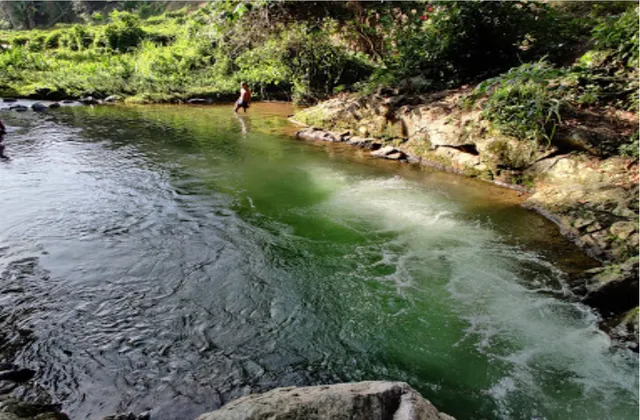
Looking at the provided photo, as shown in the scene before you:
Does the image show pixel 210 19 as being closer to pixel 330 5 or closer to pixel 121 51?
Result: pixel 330 5

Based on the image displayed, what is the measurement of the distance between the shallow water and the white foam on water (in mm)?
21

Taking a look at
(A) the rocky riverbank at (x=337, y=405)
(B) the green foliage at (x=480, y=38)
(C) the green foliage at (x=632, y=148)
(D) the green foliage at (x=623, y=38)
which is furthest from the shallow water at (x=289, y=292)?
(B) the green foliage at (x=480, y=38)

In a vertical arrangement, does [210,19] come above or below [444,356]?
above

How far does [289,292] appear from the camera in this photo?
17.1 ft

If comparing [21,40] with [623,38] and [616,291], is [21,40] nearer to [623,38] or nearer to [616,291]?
[623,38]

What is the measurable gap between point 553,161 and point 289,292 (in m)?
6.73

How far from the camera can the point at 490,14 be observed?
12336 mm

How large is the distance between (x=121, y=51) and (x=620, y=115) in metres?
33.5

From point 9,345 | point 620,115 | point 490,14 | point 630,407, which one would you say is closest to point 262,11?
point 490,14

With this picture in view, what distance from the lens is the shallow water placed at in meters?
3.79

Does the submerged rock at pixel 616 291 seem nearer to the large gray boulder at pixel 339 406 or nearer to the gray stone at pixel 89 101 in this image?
the large gray boulder at pixel 339 406

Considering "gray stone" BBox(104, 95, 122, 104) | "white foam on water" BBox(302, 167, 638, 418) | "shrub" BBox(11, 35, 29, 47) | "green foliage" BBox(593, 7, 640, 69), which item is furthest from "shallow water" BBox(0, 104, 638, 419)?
"shrub" BBox(11, 35, 29, 47)

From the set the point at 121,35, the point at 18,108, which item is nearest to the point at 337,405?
the point at 18,108

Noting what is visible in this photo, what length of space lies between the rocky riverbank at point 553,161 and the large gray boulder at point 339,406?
10.8 feet
